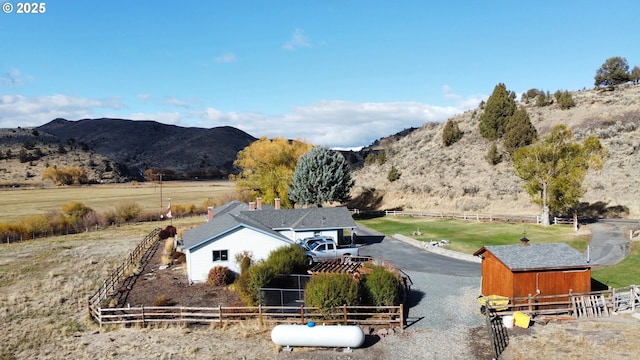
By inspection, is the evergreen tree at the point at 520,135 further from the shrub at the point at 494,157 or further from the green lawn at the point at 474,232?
the green lawn at the point at 474,232

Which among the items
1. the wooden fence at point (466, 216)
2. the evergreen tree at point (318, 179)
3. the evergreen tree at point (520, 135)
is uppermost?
the evergreen tree at point (520, 135)

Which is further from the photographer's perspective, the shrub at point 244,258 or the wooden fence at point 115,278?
the shrub at point 244,258

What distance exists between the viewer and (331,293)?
2338cm

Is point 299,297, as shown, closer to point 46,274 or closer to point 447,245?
point 447,245

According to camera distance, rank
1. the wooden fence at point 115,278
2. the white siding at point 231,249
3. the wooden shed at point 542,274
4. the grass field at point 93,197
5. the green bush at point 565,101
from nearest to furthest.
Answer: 1. the wooden shed at point 542,274
2. the wooden fence at point 115,278
3. the white siding at point 231,249
4. the grass field at point 93,197
5. the green bush at point 565,101

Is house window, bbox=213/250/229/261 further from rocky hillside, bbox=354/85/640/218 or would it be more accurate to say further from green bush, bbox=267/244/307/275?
rocky hillside, bbox=354/85/640/218

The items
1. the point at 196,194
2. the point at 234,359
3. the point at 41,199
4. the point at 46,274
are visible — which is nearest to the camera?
the point at 234,359

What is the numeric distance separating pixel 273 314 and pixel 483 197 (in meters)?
48.4

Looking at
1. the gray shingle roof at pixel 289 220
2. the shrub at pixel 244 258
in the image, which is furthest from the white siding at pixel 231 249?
the gray shingle roof at pixel 289 220

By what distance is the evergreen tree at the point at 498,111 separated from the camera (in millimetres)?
84188

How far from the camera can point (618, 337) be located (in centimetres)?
2036

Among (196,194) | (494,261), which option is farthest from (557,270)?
(196,194)

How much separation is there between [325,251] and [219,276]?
8.35 meters

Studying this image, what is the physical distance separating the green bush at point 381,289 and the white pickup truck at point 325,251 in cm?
984
